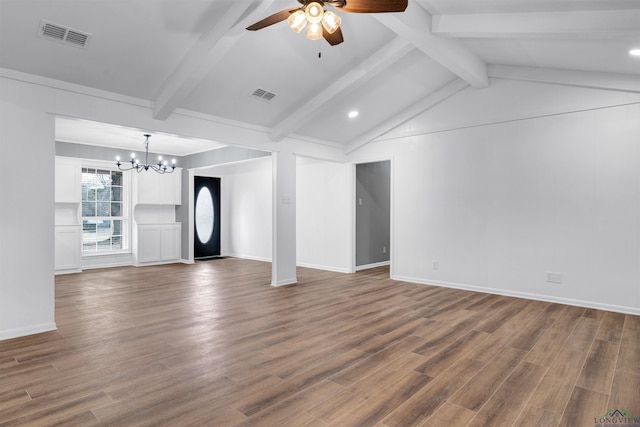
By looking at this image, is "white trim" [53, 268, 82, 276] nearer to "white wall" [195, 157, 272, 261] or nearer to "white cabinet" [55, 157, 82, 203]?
"white cabinet" [55, 157, 82, 203]

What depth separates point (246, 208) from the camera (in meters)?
9.80

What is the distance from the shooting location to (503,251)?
212 inches

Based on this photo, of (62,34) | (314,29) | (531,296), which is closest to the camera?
(314,29)

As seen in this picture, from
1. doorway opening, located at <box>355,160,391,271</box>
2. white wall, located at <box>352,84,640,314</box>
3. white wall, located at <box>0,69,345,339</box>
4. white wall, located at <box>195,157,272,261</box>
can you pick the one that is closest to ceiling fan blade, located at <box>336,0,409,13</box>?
white wall, located at <box>0,69,345,339</box>

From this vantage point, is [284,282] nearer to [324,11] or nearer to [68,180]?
[324,11]

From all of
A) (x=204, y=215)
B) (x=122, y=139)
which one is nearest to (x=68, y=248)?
(x=122, y=139)

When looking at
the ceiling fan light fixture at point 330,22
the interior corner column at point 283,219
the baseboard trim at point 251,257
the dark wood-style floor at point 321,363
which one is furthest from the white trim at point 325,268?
the ceiling fan light fixture at point 330,22

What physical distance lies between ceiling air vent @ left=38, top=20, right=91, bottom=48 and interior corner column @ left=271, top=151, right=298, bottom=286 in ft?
10.4

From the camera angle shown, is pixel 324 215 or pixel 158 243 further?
pixel 158 243

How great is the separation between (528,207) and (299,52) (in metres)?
3.84

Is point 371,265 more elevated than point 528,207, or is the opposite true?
point 528,207

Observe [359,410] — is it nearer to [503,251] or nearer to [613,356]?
[613,356]

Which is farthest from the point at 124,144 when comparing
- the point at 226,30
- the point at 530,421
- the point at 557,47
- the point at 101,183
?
the point at 530,421

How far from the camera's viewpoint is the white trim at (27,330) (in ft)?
11.3
